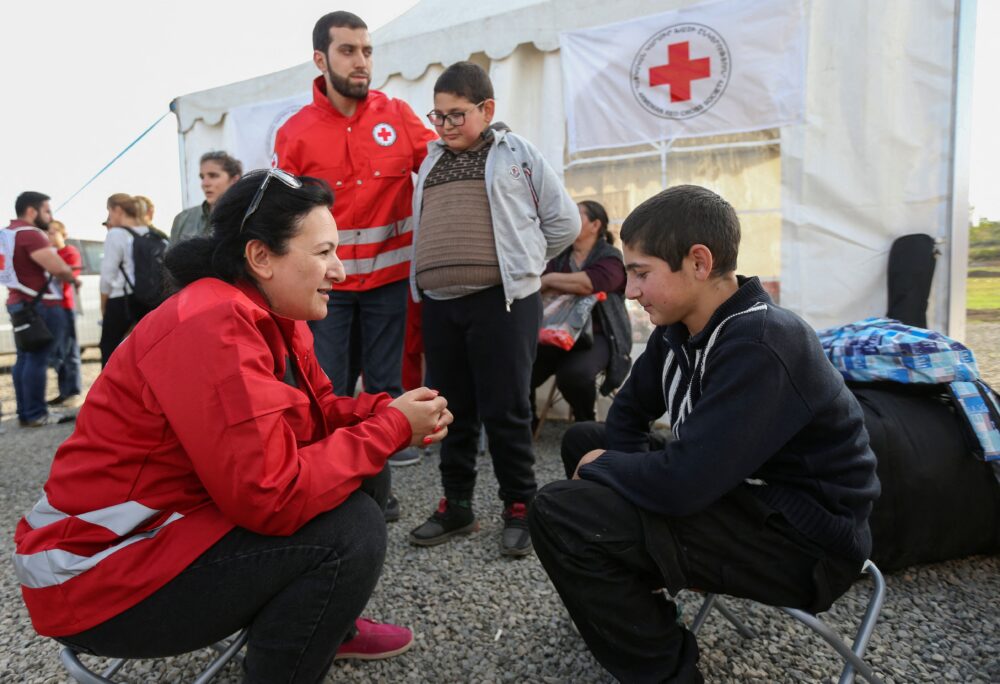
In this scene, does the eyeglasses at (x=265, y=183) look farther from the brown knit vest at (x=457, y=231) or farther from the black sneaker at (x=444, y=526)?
the black sneaker at (x=444, y=526)

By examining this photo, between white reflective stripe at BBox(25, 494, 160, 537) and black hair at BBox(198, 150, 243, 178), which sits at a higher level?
black hair at BBox(198, 150, 243, 178)

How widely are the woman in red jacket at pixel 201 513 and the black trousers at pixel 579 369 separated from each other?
234 cm

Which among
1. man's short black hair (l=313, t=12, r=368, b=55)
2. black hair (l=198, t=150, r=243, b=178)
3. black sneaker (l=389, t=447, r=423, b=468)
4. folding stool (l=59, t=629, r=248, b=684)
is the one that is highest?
man's short black hair (l=313, t=12, r=368, b=55)

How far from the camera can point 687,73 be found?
3.75 m

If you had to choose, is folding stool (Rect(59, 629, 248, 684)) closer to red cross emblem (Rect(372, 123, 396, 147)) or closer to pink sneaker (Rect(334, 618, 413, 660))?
pink sneaker (Rect(334, 618, 413, 660))

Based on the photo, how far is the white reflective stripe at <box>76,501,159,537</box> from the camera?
1.18 meters

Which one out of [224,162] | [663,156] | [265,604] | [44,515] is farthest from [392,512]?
[663,156]

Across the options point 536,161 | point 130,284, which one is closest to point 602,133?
point 536,161

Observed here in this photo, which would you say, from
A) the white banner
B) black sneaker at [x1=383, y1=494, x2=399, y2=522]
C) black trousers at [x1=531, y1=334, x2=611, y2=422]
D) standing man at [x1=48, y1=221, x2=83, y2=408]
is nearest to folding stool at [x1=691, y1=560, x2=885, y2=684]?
black sneaker at [x1=383, y1=494, x2=399, y2=522]

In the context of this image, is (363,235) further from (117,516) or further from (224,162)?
(117,516)

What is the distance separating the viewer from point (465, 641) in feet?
6.29

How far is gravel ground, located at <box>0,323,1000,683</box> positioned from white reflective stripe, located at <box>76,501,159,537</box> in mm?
762

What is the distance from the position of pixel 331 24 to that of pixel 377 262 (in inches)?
38.2

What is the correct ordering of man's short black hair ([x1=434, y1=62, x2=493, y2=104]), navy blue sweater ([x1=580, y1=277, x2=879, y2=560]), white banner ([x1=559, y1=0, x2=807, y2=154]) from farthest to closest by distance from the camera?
white banner ([x1=559, y1=0, x2=807, y2=154]) < man's short black hair ([x1=434, y1=62, x2=493, y2=104]) < navy blue sweater ([x1=580, y1=277, x2=879, y2=560])
